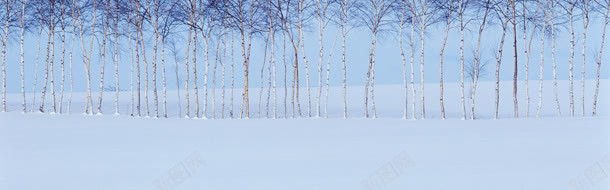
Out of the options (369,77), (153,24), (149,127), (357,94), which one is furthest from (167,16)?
(357,94)

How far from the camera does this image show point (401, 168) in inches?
396

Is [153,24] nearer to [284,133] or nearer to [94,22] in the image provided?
[94,22]

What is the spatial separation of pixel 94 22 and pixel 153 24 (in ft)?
11.3

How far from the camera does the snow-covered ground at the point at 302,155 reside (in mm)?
9141

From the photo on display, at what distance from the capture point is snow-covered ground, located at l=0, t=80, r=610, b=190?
9141 millimetres

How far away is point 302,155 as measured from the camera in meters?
11.7

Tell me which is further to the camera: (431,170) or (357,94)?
(357,94)

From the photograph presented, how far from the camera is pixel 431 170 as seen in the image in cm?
1000

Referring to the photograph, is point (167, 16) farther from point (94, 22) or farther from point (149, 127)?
point (149, 127)

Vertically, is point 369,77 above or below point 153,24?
below

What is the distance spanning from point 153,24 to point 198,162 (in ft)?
58.9

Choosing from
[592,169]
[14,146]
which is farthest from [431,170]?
[14,146]

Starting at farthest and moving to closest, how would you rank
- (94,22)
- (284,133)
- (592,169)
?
(94,22), (284,133), (592,169)

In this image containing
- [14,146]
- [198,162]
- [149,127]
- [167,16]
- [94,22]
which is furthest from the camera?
[94,22]
